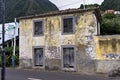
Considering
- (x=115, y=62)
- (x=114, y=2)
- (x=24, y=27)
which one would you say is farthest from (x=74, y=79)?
(x=114, y=2)

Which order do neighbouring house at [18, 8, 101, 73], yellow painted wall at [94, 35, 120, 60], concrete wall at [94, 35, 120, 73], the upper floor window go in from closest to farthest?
concrete wall at [94, 35, 120, 73] → yellow painted wall at [94, 35, 120, 60] → neighbouring house at [18, 8, 101, 73] → the upper floor window

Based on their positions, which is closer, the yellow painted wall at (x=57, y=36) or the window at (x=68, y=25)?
the yellow painted wall at (x=57, y=36)

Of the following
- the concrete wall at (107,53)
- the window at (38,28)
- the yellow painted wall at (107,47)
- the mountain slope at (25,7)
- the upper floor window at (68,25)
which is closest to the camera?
the concrete wall at (107,53)

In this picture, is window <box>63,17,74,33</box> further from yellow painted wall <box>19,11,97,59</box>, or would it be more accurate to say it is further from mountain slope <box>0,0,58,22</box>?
mountain slope <box>0,0,58,22</box>

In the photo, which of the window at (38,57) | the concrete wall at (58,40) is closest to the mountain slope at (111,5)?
the concrete wall at (58,40)

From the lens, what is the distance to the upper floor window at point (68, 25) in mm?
33031

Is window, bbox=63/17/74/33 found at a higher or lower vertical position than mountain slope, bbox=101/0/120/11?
lower

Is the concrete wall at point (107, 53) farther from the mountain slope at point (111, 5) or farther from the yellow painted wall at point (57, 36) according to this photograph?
the mountain slope at point (111, 5)

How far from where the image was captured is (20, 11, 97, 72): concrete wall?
31562 millimetres

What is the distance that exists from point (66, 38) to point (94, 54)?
3.40 meters

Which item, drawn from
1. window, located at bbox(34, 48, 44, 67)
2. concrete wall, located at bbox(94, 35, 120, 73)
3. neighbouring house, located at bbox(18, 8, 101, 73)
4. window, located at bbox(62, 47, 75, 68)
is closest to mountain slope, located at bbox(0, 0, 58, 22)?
neighbouring house, located at bbox(18, 8, 101, 73)

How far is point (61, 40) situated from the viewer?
110 feet

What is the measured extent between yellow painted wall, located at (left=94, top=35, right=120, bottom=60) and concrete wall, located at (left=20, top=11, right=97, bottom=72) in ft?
1.83

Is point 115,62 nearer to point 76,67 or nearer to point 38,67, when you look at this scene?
point 76,67
